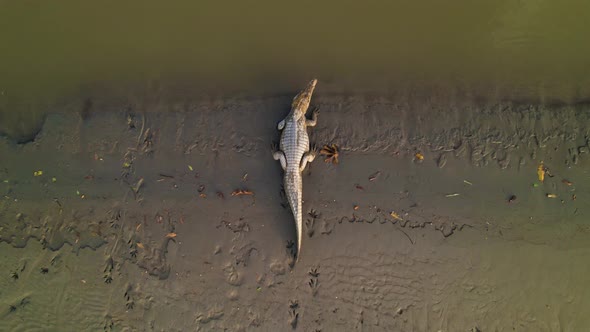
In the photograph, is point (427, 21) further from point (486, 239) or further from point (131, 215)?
point (131, 215)

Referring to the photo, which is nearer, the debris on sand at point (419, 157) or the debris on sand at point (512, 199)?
the debris on sand at point (512, 199)

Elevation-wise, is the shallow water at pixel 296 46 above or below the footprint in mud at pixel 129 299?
above

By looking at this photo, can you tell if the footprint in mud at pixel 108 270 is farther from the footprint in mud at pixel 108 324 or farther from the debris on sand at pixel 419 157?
the debris on sand at pixel 419 157

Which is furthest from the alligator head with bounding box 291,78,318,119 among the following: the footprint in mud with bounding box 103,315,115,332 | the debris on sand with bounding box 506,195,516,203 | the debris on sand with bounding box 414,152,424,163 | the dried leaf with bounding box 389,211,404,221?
the footprint in mud with bounding box 103,315,115,332

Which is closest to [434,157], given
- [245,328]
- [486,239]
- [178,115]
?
[486,239]

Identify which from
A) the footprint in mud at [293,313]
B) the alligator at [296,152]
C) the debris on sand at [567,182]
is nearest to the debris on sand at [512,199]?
the debris on sand at [567,182]

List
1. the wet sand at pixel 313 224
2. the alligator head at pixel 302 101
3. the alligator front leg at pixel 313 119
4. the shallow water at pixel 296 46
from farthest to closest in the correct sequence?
the shallow water at pixel 296 46
the alligator front leg at pixel 313 119
the alligator head at pixel 302 101
the wet sand at pixel 313 224

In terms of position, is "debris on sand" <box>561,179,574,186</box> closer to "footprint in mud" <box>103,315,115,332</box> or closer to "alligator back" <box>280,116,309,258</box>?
"alligator back" <box>280,116,309,258</box>
